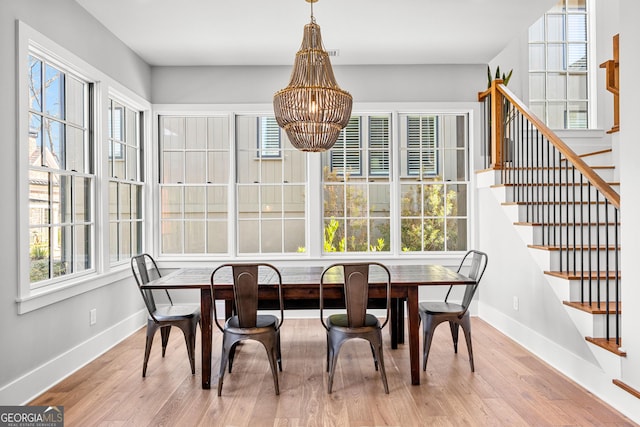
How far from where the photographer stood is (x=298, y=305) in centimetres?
383

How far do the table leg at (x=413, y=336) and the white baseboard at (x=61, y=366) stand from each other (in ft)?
8.53

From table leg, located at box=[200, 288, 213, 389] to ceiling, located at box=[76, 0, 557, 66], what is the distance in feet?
7.82

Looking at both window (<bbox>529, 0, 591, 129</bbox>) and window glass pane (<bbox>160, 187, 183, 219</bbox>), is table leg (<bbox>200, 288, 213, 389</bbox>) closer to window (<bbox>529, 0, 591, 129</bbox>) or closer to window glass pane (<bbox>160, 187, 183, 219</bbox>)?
window glass pane (<bbox>160, 187, 183, 219</bbox>)

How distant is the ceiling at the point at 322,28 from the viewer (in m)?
3.72

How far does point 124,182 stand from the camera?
182 inches

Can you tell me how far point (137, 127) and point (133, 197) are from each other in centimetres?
85

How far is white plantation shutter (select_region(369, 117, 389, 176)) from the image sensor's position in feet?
17.6

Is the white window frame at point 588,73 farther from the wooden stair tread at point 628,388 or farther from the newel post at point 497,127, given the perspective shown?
the wooden stair tread at point 628,388

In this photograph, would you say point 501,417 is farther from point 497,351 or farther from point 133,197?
point 133,197

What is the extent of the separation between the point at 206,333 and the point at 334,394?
99 centimetres

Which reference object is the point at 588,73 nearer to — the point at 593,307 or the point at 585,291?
the point at 585,291

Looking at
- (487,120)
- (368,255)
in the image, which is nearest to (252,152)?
(368,255)

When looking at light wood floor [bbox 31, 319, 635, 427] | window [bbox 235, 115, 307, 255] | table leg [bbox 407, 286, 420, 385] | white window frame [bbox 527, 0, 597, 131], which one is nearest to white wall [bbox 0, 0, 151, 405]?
light wood floor [bbox 31, 319, 635, 427]

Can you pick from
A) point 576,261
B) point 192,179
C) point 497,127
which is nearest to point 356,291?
point 576,261
